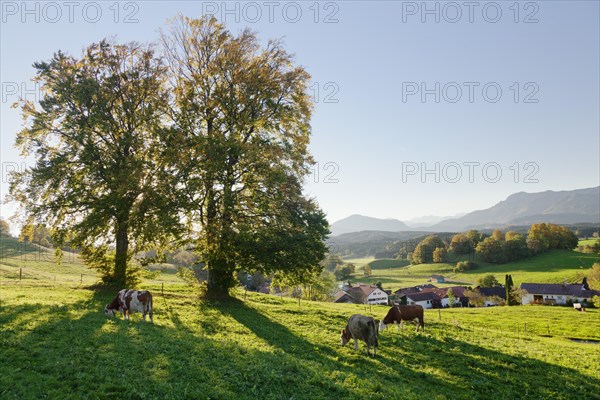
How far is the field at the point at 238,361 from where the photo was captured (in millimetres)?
11516

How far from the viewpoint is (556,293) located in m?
108

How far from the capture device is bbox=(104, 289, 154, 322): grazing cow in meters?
21.0

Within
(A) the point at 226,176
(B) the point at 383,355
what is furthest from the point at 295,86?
(B) the point at 383,355

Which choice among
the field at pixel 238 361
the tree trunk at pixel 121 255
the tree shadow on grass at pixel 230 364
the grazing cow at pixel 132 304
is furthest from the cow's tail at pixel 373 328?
the tree trunk at pixel 121 255

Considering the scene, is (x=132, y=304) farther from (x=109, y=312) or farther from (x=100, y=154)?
(x=100, y=154)

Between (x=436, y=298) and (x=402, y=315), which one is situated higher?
(x=402, y=315)

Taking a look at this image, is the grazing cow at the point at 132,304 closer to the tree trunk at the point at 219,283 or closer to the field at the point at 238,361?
the field at the point at 238,361

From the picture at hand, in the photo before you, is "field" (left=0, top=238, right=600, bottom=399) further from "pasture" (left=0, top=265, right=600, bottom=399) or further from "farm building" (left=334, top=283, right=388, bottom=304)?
"farm building" (left=334, top=283, right=388, bottom=304)

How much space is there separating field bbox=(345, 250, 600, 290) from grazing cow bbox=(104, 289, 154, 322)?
134m

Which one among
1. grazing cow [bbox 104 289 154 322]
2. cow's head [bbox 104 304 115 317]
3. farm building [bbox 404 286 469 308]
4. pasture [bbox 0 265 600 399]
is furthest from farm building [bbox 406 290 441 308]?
cow's head [bbox 104 304 115 317]

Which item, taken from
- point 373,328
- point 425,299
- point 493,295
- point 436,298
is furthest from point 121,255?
point 493,295

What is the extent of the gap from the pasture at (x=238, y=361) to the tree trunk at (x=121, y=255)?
17.4 feet

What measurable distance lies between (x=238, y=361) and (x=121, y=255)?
21300 mm

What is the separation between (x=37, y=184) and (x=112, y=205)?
660 cm
